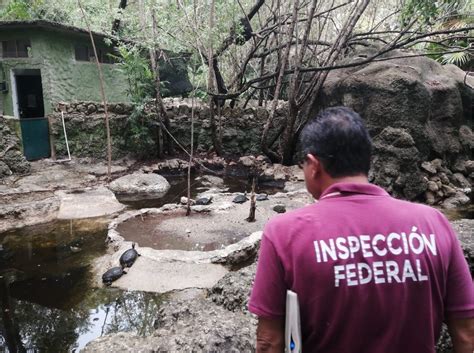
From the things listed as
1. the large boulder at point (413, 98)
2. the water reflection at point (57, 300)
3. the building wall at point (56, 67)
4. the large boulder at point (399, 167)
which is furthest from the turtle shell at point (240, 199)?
the building wall at point (56, 67)

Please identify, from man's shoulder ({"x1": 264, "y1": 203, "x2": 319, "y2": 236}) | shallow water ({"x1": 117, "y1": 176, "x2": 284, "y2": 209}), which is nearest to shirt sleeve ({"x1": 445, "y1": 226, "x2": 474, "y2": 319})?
man's shoulder ({"x1": 264, "y1": 203, "x2": 319, "y2": 236})

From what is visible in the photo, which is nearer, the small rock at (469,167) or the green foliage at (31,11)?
the small rock at (469,167)

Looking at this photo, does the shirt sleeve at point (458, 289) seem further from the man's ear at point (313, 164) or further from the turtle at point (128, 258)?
the turtle at point (128, 258)

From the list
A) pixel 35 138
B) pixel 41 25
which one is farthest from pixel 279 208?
pixel 41 25

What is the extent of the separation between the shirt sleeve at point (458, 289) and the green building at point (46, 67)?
10.3 m

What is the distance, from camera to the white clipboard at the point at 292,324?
1.18 m

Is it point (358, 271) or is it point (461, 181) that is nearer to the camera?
point (358, 271)

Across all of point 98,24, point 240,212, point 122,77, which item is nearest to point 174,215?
point 240,212

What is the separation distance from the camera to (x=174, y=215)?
7.05 metres

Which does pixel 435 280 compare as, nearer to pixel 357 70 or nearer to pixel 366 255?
pixel 366 255

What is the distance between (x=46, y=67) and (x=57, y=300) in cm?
824

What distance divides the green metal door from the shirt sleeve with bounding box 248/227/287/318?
1000 cm

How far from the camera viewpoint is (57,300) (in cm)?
442

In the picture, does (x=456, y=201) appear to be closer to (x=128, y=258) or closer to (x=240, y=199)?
(x=240, y=199)
